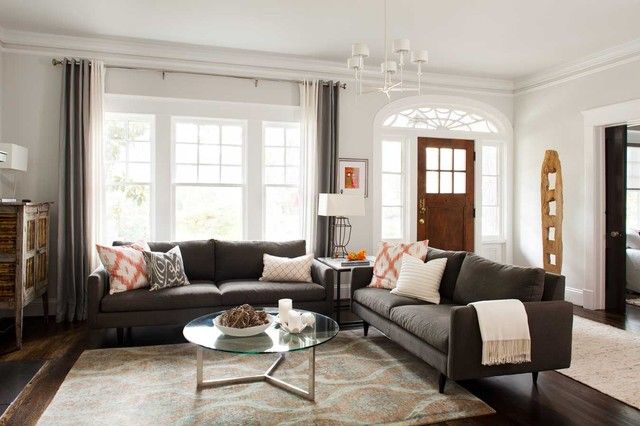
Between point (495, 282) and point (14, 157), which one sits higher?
point (14, 157)

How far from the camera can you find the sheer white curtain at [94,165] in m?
4.91

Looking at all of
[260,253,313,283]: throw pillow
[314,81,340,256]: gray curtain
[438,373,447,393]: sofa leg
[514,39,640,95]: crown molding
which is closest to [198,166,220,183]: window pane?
[314,81,340,256]: gray curtain

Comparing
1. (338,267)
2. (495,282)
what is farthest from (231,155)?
(495,282)

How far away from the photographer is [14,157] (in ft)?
14.5

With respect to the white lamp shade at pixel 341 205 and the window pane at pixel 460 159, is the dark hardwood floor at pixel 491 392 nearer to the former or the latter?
the white lamp shade at pixel 341 205

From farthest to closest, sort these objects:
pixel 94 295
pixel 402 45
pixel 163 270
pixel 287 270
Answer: pixel 287 270, pixel 163 270, pixel 94 295, pixel 402 45

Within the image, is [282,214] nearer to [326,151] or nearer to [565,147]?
[326,151]

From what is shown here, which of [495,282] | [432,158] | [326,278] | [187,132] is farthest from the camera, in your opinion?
[432,158]

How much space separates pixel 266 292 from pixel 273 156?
75.5 inches

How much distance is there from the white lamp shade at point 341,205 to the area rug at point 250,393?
5.25 ft

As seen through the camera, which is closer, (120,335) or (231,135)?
(120,335)

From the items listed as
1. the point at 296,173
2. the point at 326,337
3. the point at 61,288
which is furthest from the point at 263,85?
the point at 326,337

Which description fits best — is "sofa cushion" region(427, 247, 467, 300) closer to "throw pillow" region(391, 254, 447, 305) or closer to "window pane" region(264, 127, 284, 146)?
"throw pillow" region(391, 254, 447, 305)

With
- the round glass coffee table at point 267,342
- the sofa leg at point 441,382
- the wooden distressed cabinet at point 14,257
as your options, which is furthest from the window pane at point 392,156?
the wooden distressed cabinet at point 14,257
